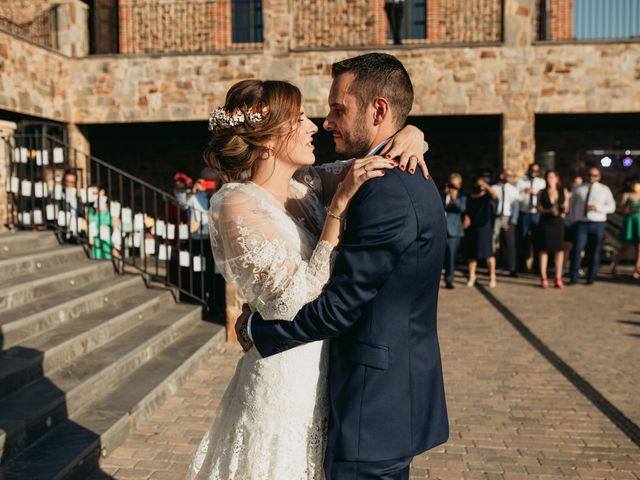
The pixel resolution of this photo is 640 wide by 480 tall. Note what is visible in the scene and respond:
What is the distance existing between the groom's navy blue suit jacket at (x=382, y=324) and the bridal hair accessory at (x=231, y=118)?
556 mm

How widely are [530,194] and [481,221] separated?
179cm

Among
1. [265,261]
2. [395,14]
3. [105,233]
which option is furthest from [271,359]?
[395,14]

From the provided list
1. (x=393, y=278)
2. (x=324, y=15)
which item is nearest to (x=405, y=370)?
(x=393, y=278)

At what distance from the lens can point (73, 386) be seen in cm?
497

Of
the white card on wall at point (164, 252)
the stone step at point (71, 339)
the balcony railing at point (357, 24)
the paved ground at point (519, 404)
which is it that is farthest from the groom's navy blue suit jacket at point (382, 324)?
the balcony railing at point (357, 24)

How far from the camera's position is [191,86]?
50.3 ft

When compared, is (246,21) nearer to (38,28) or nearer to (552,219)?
(38,28)

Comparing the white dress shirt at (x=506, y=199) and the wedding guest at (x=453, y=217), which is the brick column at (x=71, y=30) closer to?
the wedding guest at (x=453, y=217)

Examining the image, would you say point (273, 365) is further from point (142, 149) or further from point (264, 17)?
point (142, 149)

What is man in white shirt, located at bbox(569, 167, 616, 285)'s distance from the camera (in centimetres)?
1212

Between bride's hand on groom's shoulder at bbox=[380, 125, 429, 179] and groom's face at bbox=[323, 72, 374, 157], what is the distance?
0.35 ft

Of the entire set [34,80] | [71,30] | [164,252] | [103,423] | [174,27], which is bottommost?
[103,423]

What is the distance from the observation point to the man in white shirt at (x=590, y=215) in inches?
477

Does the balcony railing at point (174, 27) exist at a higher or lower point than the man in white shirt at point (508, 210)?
higher
